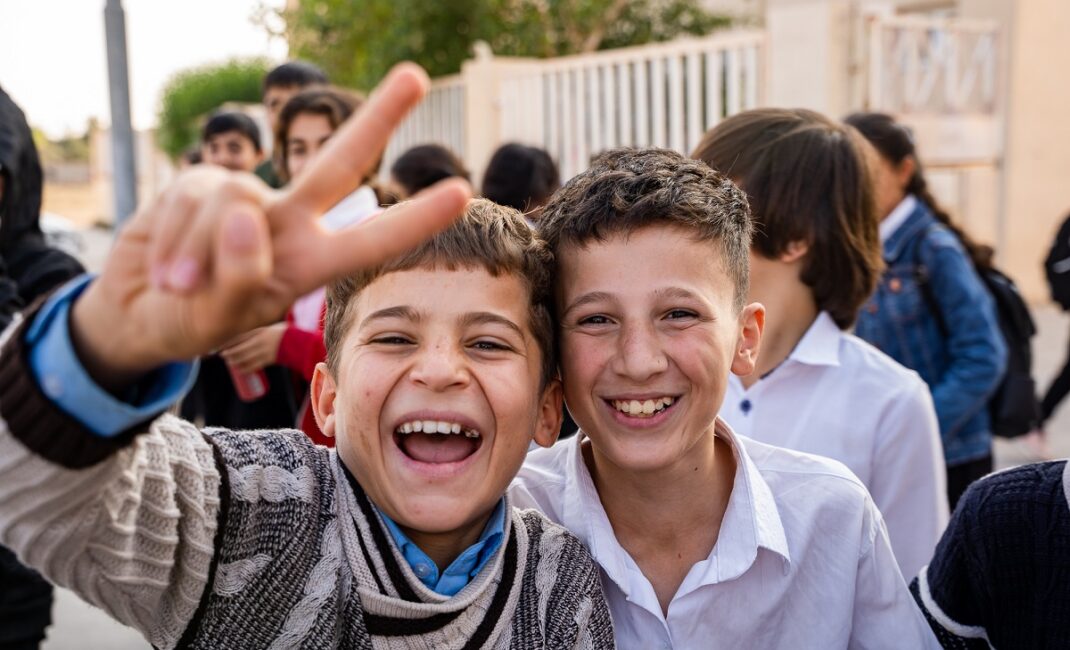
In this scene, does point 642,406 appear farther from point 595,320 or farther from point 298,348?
point 298,348

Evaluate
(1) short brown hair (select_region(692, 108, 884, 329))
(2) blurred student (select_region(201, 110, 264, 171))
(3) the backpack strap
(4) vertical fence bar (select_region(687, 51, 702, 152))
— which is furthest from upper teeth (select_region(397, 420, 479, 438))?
(4) vertical fence bar (select_region(687, 51, 702, 152))

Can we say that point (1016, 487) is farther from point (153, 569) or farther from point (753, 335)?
point (153, 569)

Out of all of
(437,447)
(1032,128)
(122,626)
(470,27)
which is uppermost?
(470,27)

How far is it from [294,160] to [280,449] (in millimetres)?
3070

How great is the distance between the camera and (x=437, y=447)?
1534mm

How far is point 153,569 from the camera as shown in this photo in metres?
1.25

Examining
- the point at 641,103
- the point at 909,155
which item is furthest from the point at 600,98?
the point at 909,155

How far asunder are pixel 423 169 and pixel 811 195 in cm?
252

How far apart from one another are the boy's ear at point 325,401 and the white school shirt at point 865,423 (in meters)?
1.00

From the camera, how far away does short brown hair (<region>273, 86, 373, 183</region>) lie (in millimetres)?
4246

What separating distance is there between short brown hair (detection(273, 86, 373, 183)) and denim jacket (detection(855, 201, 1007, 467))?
2.22 meters

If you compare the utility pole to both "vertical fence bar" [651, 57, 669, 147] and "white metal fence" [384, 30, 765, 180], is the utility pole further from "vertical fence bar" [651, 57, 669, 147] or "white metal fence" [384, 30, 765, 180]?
"vertical fence bar" [651, 57, 669, 147]

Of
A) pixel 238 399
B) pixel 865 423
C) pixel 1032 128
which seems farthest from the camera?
pixel 1032 128

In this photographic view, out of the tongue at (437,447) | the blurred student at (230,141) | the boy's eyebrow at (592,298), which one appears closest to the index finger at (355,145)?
the tongue at (437,447)
